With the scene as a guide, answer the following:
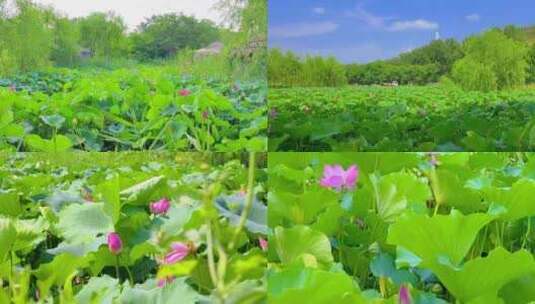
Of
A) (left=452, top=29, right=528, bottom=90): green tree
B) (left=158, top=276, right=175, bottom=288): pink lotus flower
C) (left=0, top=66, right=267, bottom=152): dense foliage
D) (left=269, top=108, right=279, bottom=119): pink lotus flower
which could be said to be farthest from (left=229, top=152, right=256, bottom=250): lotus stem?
(left=452, top=29, right=528, bottom=90): green tree

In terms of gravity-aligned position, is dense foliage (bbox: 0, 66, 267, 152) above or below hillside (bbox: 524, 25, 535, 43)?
below

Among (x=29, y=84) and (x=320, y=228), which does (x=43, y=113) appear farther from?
(x=320, y=228)

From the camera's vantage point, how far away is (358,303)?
0.56 meters

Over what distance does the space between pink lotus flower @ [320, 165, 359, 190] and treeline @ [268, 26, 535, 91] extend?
2.68 meters

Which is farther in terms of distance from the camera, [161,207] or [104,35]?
[104,35]

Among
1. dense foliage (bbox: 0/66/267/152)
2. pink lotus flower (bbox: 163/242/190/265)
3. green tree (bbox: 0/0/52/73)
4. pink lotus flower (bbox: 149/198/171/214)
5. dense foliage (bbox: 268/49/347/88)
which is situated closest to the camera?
pink lotus flower (bbox: 163/242/190/265)

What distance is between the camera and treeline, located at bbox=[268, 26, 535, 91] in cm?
367

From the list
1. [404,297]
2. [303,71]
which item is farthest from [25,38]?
[404,297]

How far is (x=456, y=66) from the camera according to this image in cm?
381

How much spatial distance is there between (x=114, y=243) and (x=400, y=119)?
203cm

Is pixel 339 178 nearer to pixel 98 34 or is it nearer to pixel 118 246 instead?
pixel 118 246

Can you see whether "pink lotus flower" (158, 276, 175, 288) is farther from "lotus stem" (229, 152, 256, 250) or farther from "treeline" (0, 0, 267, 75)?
"treeline" (0, 0, 267, 75)

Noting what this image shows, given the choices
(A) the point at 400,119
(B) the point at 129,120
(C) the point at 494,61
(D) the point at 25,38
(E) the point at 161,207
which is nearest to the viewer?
(E) the point at 161,207

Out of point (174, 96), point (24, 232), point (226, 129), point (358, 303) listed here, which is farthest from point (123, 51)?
point (358, 303)
